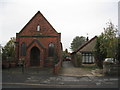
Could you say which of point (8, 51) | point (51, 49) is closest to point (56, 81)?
point (51, 49)

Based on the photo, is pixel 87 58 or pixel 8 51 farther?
pixel 8 51

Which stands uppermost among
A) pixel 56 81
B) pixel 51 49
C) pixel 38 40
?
pixel 38 40

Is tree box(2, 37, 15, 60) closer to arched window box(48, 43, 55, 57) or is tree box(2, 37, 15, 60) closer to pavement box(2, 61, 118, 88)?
arched window box(48, 43, 55, 57)

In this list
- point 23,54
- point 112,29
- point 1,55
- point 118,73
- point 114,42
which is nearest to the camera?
point 118,73

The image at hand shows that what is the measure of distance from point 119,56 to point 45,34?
1596 cm

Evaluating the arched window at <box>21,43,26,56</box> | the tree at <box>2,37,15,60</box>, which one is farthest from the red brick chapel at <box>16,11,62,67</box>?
the tree at <box>2,37,15,60</box>

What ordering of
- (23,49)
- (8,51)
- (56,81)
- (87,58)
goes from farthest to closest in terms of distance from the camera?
(8,51)
(87,58)
(23,49)
(56,81)

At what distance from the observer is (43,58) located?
25812 millimetres

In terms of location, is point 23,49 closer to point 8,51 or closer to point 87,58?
point 8,51

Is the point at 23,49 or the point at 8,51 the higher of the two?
the point at 23,49

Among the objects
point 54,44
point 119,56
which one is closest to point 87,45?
point 54,44

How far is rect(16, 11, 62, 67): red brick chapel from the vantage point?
90.1 feet

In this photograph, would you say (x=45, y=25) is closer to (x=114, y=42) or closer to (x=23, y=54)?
(x=23, y=54)

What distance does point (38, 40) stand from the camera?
2812 centimetres
